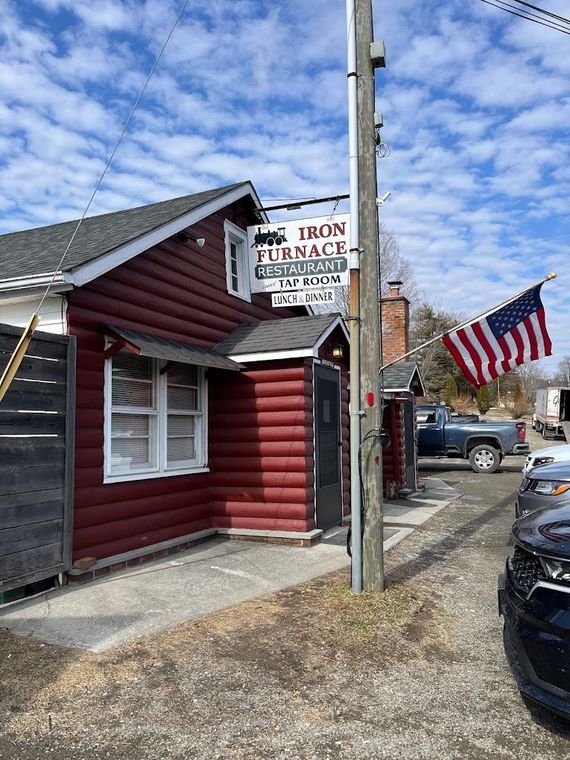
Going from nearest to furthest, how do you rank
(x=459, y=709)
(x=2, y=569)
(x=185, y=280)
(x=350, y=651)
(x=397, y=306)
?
1. (x=459, y=709)
2. (x=350, y=651)
3. (x=2, y=569)
4. (x=185, y=280)
5. (x=397, y=306)

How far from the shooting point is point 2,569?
16.8ft

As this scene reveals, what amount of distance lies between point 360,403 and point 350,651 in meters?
2.19

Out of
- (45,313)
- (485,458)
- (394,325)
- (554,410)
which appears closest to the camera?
(45,313)

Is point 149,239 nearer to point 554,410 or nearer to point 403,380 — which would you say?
point 403,380

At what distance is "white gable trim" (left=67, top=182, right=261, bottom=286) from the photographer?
5977 mm

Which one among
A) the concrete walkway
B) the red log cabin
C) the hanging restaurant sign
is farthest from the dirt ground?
the hanging restaurant sign

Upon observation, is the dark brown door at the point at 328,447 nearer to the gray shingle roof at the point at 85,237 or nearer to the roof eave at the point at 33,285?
the gray shingle roof at the point at 85,237

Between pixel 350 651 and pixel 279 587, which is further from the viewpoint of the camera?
pixel 279 587

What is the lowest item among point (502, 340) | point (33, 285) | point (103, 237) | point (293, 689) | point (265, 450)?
point (293, 689)

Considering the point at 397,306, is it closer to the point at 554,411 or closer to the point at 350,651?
the point at 350,651

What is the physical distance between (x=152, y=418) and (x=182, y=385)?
2.72 feet

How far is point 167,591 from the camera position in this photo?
5.77 m

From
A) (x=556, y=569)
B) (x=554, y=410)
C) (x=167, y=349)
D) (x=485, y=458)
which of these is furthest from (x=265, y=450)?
(x=554, y=410)

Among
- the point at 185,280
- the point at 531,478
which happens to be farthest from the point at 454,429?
the point at 185,280
